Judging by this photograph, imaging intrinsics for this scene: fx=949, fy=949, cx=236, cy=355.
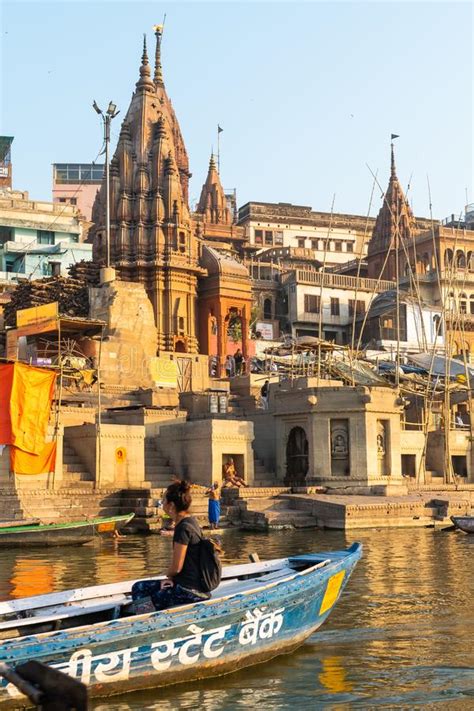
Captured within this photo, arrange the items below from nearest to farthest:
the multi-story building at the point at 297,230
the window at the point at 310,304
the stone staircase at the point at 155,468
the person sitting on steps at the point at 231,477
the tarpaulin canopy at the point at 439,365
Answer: the person sitting on steps at the point at 231,477 → the stone staircase at the point at 155,468 → the tarpaulin canopy at the point at 439,365 → the window at the point at 310,304 → the multi-story building at the point at 297,230

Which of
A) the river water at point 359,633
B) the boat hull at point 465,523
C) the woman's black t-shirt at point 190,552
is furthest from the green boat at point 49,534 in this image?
the woman's black t-shirt at point 190,552

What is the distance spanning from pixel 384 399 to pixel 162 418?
6355 mm

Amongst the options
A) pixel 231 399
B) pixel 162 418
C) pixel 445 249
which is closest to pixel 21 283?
pixel 231 399

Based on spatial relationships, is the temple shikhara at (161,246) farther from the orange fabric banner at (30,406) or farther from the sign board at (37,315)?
the orange fabric banner at (30,406)

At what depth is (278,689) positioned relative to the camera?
8.20 m

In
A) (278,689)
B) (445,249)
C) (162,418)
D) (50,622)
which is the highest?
(445,249)

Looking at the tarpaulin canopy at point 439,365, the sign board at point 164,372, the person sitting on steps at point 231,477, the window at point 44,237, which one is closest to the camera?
the person sitting on steps at point 231,477

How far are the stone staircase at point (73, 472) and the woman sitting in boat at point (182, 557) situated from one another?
14864 millimetres

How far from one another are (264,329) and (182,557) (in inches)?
1924

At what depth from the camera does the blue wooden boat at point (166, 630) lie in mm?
7402

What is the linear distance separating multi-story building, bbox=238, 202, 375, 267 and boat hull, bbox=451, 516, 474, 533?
53417 mm

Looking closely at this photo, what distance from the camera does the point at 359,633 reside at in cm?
1010

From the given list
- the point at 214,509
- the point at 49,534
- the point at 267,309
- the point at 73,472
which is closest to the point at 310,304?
the point at 267,309

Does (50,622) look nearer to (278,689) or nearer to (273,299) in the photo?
(278,689)
